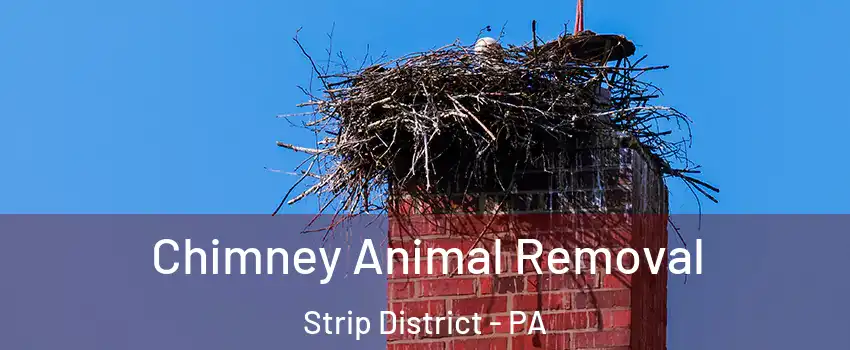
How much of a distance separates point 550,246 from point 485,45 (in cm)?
123

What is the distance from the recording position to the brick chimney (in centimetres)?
431

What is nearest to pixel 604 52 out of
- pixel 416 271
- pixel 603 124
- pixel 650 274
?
pixel 603 124

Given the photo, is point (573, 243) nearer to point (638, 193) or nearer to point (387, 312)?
point (638, 193)

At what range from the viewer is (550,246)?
443cm

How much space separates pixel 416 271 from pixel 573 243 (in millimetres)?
585

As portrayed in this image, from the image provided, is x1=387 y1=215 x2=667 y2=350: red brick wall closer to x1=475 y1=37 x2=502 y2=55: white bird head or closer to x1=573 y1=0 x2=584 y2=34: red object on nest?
x1=475 y1=37 x2=502 y2=55: white bird head

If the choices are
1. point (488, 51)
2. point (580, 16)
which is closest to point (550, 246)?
point (488, 51)

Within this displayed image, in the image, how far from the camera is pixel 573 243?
14.6 ft

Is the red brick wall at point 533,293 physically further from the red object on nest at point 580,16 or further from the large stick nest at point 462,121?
the red object on nest at point 580,16

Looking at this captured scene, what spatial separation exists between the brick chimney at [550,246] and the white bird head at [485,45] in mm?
802

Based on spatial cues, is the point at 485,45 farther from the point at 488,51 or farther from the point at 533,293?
the point at 533,293

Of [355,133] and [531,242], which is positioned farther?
[355,133]

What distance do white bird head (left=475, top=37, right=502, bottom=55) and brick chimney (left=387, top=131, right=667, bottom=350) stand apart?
31.6 inches

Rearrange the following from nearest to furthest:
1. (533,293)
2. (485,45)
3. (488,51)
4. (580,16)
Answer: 1. (533,293)
2. (488,51)
3. (485,45)
4. (580,16)
